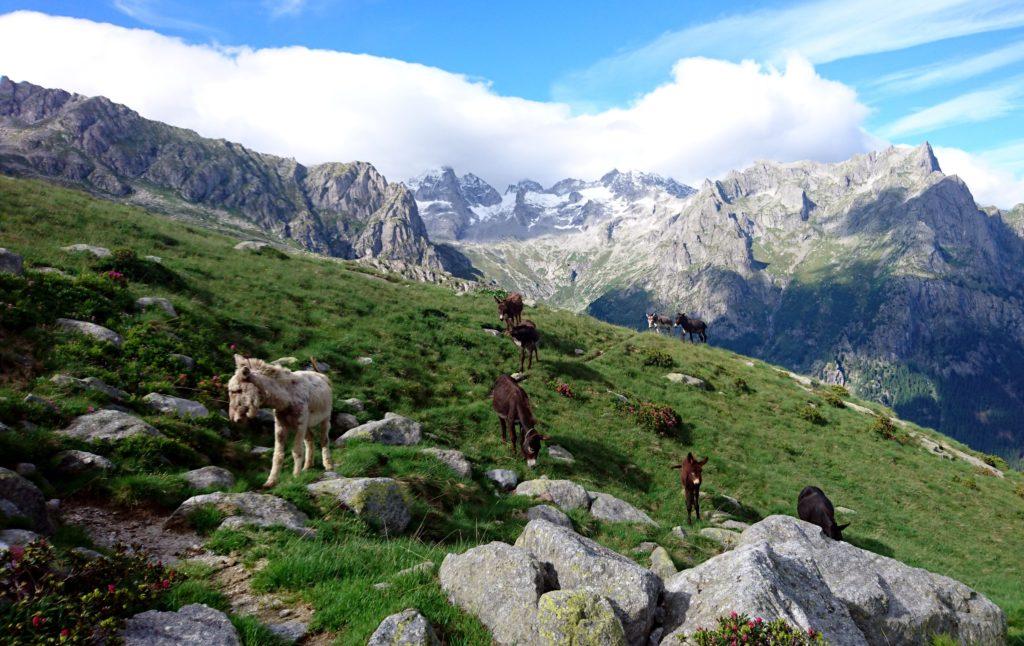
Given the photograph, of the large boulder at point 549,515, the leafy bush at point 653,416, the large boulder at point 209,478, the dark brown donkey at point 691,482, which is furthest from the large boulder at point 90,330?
the leafy bush at point 653,416

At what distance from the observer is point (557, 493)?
1552cm

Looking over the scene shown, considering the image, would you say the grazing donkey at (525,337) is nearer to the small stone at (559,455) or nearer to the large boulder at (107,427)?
the small stone at (559,455)

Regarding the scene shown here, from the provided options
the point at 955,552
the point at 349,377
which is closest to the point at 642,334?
the point at 955,552

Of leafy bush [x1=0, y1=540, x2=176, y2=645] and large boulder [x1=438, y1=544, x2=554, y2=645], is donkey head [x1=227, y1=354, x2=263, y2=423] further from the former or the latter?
large boulder [x1=438, y1=544, x2=554, y2=645]

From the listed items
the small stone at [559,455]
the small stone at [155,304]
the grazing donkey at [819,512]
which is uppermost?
the small stone at [155,304]

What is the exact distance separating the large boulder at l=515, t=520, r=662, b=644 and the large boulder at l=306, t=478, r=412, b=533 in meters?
3.21

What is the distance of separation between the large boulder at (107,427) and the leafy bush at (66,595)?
619cm

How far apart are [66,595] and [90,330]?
572 inches

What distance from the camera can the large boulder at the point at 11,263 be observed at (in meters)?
17.7

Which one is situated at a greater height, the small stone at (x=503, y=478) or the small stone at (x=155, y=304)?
the small stone at (x=155, y=304)

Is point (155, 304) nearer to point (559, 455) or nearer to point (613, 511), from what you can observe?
point (559, 455)

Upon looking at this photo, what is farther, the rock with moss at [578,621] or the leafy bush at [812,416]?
the leafy bush at [812,416]

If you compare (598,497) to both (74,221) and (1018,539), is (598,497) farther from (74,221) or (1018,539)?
(74,221)

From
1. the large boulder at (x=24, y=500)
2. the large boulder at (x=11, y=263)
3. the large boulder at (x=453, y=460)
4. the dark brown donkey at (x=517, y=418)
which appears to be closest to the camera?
the large boulder at (x=24, y=500)
